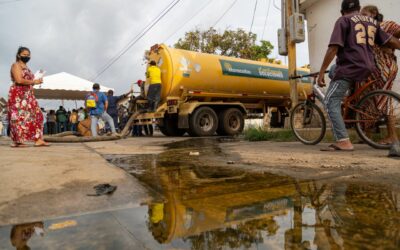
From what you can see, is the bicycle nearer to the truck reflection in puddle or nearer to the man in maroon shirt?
the man in maroon shirt

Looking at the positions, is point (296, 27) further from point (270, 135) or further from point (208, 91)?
point (208, 91)

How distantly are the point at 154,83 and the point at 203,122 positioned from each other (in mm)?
1810

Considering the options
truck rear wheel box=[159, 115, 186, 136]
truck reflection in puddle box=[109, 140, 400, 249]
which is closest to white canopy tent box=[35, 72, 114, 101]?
truck rear wheel box=[159, 115, 186, 136]

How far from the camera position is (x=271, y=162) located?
9.84 ft

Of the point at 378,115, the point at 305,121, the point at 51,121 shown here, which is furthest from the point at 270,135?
the point at 51,121

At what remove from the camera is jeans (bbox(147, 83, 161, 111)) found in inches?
356

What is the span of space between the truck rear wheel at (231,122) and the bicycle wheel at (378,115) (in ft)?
19.2

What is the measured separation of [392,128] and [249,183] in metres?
2.52

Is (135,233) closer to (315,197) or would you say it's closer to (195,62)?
(315,197)

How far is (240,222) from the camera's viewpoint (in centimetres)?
134

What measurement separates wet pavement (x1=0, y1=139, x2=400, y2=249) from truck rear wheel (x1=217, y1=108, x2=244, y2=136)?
779 centimetres

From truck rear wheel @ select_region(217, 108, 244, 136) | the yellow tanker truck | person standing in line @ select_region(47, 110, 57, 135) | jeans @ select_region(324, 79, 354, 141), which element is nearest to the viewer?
jeans @ select_region(324, 79, 354, 141)

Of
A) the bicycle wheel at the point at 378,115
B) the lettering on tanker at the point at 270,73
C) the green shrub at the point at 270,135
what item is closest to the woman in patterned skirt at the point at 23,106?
the green shrub at the point at 270,135

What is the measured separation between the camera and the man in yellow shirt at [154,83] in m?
8.94
